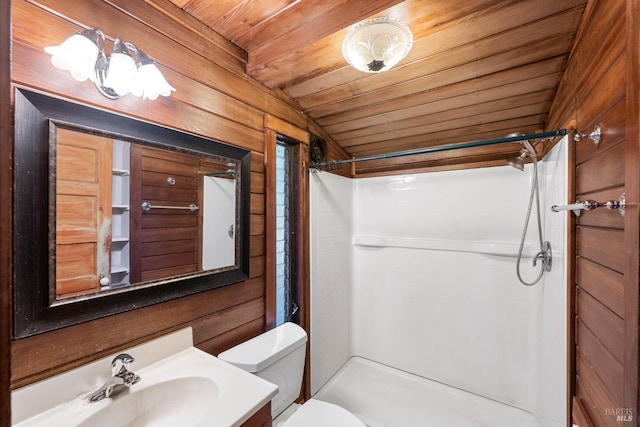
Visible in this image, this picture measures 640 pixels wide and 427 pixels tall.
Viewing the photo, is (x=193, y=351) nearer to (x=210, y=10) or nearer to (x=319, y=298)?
(x=319, y=298)

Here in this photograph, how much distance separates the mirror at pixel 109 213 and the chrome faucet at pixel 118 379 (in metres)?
0.17

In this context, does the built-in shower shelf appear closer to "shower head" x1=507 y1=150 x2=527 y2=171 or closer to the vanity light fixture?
"shower head" x1=507 y1=150 x2=527 y2=171

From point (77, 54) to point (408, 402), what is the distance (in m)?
2.64

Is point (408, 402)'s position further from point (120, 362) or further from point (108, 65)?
point (108, 65)

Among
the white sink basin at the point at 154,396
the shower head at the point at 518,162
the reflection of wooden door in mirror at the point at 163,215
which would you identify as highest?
the shower head at the point at 518,162

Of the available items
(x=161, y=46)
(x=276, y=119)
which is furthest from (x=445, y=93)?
(x=161, y=46)

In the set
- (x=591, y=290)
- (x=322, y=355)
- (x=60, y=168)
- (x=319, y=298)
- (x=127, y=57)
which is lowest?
(x=322, y=355)

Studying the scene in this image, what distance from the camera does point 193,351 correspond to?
1176 mm

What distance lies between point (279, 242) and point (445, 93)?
1.40 meters

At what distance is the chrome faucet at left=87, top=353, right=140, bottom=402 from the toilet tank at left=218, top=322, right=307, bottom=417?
1.26 feet

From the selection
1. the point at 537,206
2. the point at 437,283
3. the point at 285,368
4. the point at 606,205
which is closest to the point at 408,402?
the point at 437,283

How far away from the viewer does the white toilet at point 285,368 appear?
1.24 m

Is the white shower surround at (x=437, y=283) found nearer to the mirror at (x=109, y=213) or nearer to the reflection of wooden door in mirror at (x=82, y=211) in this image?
the mirror at (x=109, y=213)

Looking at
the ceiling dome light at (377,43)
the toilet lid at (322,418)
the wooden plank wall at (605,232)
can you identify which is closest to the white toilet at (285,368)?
the toilet lid at (322,418)
